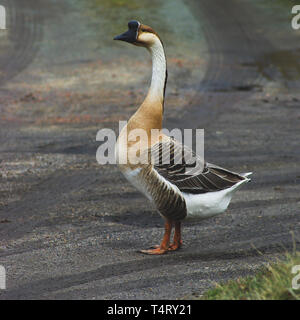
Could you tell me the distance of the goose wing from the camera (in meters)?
7.18

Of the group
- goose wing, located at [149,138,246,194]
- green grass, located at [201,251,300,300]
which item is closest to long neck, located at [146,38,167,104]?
goose wing, located at [149,138,246,194]

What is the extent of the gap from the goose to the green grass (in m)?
1.20

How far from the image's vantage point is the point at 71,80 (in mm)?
17641

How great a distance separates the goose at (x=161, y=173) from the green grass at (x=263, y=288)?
120cm

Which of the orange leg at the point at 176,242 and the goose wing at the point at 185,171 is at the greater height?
the goose wing at the point at 185,171

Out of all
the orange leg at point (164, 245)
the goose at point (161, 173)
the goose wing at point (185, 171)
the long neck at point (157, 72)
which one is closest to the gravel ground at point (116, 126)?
A: the orange leg at point (164, 245)

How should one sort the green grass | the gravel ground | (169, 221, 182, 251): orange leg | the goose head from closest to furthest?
the green grass < the gravel ground < the goose head < (169, 221, 182, 251): orange leg

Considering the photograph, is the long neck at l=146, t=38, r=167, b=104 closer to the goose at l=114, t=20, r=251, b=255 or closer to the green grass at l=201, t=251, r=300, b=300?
the goose at l=114, t=20, r=251, b=255

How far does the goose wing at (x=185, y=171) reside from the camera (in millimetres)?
7184

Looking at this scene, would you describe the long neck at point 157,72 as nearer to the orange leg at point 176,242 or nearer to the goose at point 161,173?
the goose at point 161,173

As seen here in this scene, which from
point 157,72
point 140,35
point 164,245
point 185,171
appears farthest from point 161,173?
point 140,35
